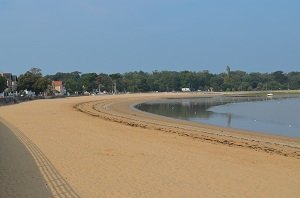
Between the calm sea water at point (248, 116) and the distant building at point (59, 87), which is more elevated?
the distant building at point (59, 87)

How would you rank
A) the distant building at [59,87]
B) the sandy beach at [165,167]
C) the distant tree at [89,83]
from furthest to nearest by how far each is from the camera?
the distant tree at [89,83] → the distant building at [59,87] → the sandy beach at [165,167]

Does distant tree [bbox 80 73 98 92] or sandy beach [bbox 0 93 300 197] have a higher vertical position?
distant tree [bbox 80 73 98 92]

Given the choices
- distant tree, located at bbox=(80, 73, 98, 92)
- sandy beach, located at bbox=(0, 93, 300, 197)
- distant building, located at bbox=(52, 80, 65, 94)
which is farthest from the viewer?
distant tree, located at bbox=(80, 73, 98, 92)

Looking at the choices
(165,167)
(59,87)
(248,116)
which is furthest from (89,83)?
(165,167)

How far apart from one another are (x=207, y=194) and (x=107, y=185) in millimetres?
2212

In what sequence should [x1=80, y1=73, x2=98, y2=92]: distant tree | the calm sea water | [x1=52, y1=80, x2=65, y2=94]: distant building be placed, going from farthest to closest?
[x1=80, y1=73, x2=98, y2=92]: distant tree → [x1=52, y1=80, x2=65, y2=94]: distant building → the calm sea water

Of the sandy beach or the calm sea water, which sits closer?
the sandy beach

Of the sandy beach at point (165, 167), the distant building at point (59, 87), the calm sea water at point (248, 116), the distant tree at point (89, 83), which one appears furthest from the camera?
the distant tree at point (89, 83)

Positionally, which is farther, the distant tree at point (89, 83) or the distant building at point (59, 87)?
the distant tree at point (89, 83)

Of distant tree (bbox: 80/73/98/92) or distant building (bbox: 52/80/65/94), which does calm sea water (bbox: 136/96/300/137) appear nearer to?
distant building (bbox: 52/80/65/94)

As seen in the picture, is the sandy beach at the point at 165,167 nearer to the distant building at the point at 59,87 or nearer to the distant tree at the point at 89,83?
the distant building at the point at 59,87

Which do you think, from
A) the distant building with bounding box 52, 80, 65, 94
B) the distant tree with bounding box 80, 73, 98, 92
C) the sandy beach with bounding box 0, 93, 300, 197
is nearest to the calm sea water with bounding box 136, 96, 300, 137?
the sandy beach with bounding box 0, 93, 300, 197

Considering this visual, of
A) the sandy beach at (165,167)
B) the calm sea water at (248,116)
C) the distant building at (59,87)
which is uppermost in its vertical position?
the distant building at (59,87)

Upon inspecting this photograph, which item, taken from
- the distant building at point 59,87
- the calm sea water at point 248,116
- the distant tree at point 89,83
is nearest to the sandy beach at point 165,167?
the calm sea water at point 248,116
